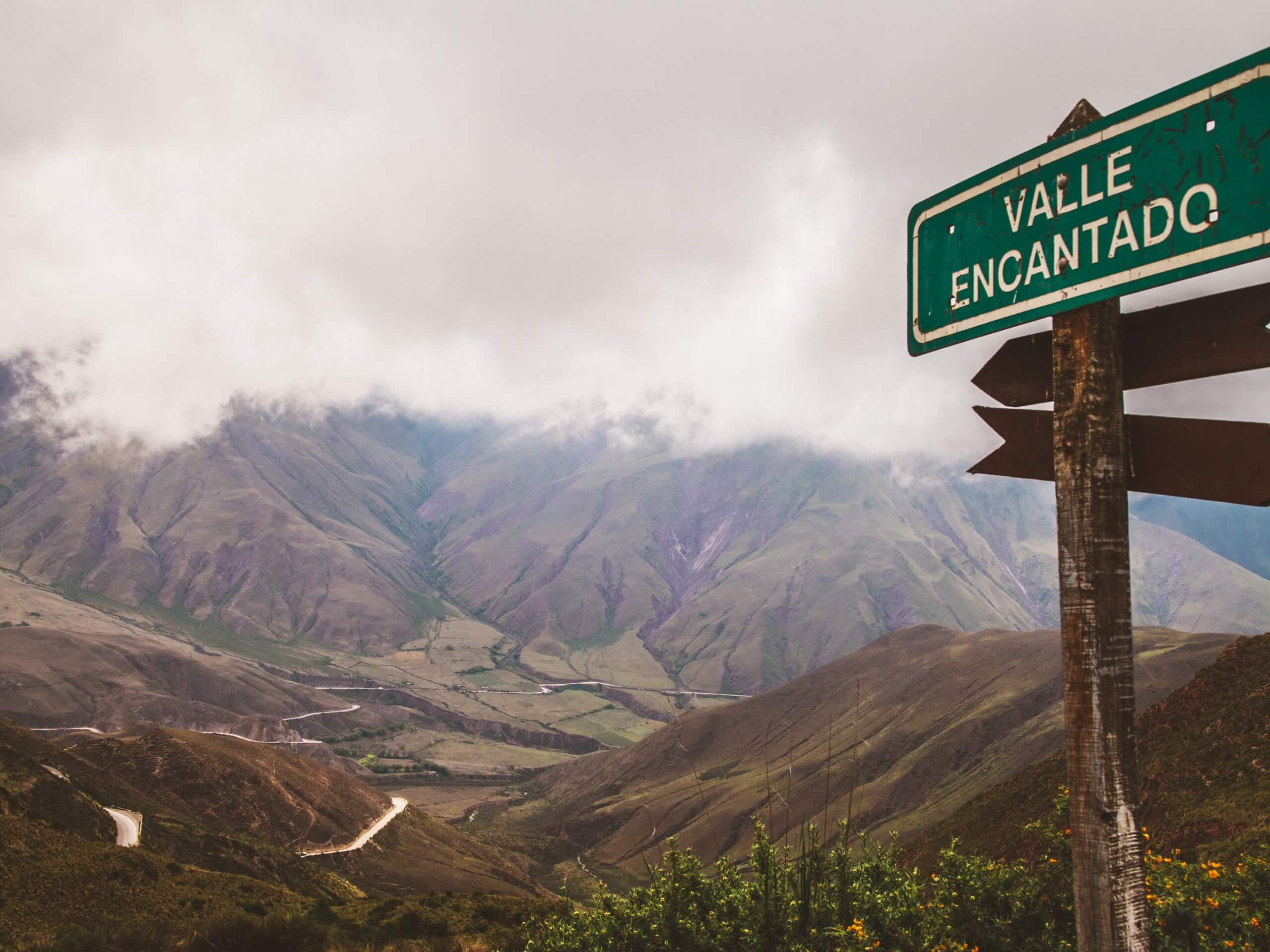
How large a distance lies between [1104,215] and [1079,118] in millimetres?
614

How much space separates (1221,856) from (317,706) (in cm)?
19676

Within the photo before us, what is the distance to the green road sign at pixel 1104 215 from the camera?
3.18m

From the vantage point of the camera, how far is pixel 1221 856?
18.9 meters

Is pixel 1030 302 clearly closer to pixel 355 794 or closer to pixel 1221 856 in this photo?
pixel 1221 856

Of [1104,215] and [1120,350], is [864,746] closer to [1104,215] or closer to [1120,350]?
[1120,350]

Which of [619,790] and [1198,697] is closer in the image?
[1198,697]

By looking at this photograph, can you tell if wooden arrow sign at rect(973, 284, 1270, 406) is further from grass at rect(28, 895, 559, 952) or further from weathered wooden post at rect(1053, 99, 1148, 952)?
grass at rect(28, 895, 559, 952)

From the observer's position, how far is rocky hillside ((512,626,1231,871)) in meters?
77.1

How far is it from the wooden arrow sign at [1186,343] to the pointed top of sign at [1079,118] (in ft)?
3.12

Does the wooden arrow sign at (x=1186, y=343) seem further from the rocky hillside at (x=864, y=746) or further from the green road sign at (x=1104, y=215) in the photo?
the rocky hillside at (x=864, y=746)

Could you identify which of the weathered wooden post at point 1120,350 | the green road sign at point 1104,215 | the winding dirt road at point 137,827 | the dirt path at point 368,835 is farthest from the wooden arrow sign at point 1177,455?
the dirt path at point 368,835

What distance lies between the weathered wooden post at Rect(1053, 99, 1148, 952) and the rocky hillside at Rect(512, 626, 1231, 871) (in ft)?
163

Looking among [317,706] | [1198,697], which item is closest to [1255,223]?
[1198,697]

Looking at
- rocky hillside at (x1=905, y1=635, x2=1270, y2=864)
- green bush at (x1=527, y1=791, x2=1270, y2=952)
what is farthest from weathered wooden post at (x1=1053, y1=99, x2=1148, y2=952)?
rocky hillside at (x1=905, y1=635, x2=1270, y2=864)
